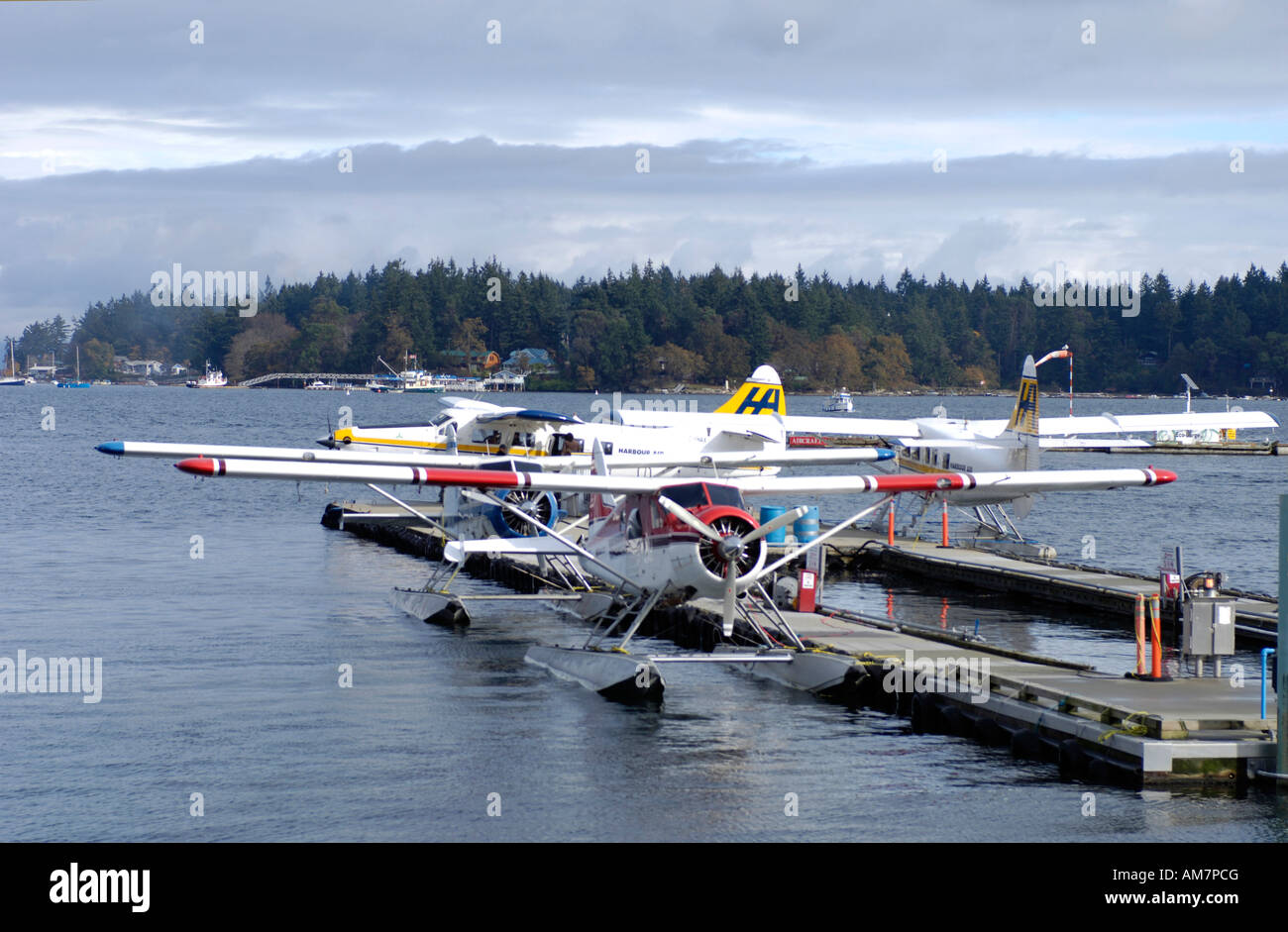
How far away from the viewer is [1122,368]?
18288 cm

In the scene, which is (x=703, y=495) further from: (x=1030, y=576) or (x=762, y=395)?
(x=762, y=395)

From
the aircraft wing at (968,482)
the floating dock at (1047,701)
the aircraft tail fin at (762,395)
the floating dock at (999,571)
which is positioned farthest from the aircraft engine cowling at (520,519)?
the aircraft tail fin at (762,395)

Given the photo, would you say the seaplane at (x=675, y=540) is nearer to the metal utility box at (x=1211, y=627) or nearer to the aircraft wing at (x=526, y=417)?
the metal utility box at (x=1211, y=627)

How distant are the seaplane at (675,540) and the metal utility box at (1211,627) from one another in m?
2.86

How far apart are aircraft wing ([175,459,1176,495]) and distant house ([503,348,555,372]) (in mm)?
156043

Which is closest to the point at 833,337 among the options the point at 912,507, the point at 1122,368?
the point at 1122,368

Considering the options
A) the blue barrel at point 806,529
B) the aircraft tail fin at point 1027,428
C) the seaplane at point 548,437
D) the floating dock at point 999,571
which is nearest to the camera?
the floating dock at point 999,571

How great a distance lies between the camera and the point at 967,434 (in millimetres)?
36094

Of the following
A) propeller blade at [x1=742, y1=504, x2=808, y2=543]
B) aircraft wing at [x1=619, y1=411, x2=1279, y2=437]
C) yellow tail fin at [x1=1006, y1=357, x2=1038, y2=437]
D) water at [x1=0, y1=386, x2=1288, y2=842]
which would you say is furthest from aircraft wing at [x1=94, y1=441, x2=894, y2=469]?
propeller blade at [x1=742, y1=504, x2=808, y2=543]

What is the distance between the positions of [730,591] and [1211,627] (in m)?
5.40

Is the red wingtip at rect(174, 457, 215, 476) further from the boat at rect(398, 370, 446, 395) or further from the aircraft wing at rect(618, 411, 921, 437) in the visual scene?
the boat at rect(398, 370, 446, 395)

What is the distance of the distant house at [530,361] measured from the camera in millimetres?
175250
